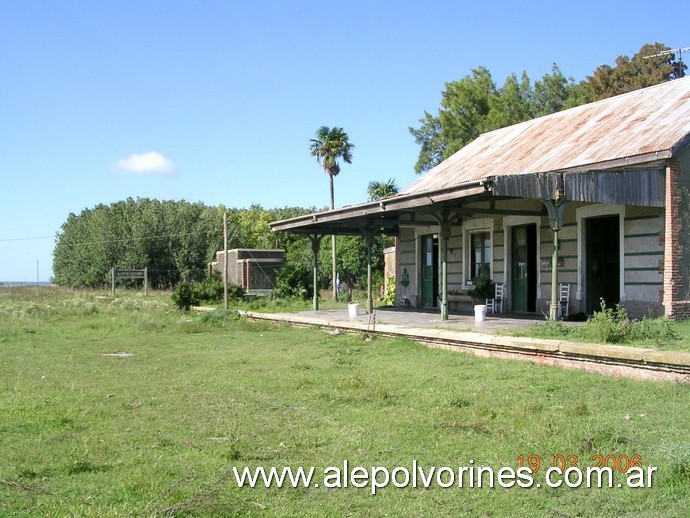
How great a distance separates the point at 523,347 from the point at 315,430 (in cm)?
484

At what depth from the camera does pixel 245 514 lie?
4.27 meters

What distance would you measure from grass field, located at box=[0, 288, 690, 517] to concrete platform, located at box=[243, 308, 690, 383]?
0.95ft

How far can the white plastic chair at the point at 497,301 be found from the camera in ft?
59.3

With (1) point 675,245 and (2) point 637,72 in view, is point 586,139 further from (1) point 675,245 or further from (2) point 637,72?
(2) point 637,72

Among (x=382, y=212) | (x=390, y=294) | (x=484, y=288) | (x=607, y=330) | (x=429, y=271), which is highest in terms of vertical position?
(x=382, y=212)

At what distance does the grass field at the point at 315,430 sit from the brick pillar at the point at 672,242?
15.6ft

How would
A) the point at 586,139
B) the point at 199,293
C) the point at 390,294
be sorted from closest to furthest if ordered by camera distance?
1. the point at 586,139
2. the point at 390,294
3. the point at 199,293

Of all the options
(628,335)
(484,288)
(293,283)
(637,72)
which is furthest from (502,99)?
(628,335)

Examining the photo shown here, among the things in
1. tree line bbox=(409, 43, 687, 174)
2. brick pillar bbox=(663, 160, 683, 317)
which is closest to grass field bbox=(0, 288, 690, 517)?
brick pillar bbox=(663, 160, 683, 317)

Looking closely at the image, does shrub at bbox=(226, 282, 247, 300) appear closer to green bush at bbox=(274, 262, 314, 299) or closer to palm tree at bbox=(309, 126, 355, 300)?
green bush at bbox=(274, 262, 314, 299)

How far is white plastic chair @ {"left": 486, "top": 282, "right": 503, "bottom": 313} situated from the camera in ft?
59.3

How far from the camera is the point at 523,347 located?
33.7 feet

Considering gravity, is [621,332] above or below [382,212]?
below

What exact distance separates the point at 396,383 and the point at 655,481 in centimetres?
428
